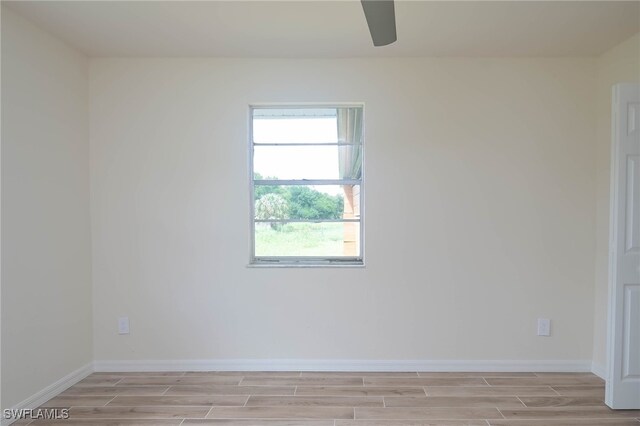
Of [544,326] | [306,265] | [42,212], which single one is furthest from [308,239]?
[544,326]

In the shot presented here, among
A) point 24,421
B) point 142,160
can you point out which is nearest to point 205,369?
point 24,421

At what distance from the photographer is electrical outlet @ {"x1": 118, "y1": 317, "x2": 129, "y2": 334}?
121 inches

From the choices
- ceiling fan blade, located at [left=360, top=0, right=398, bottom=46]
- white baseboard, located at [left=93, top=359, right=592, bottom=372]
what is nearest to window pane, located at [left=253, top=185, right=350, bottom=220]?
white baseboard, located at [left=93, top=359, right=592, bottom=372]

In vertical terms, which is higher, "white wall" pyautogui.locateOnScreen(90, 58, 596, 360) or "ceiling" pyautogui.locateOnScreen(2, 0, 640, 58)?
"ceiling" pyautogui.locateOnScreen(2, 0, 640, 58)

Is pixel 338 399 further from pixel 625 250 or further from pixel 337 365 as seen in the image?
pixel 625 250

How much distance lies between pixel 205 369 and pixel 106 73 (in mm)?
2519

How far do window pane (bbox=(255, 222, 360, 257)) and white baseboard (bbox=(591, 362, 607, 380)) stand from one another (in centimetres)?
205

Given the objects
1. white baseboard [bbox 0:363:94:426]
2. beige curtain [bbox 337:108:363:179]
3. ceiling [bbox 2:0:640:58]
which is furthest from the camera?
beige curtain [bbox 337:108:363:179]

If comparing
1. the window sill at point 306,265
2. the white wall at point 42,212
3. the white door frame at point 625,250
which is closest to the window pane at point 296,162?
the window sill at point 306,265

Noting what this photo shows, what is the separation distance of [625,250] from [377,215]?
1.64 meters

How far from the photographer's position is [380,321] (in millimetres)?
3062

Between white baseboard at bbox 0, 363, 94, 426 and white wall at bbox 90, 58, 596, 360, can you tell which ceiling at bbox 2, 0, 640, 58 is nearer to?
white wall at bbox 90, 58, 596, 360

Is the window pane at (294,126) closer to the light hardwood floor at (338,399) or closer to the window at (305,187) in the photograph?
the window at (305,187)

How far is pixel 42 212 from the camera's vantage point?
8.47ft
